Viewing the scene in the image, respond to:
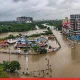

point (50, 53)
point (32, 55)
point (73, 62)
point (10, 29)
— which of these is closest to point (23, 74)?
point (73, 62)

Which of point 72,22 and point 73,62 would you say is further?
point 72,22

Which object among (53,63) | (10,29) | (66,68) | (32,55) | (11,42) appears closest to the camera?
(66,68)

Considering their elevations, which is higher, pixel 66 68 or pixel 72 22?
pixel 72 22

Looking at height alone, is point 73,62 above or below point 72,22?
below

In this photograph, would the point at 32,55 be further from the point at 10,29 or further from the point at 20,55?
the point at 10,29

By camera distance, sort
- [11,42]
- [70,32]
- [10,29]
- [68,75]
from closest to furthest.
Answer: [68,75]
[11,42]
[70,32]
[10,29]

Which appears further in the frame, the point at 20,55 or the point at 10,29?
the point at 10,29

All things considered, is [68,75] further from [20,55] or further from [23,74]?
[20,55]

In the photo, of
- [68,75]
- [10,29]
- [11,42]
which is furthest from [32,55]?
[10,29]

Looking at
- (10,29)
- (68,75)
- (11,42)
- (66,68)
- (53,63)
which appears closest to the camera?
(68,75)
